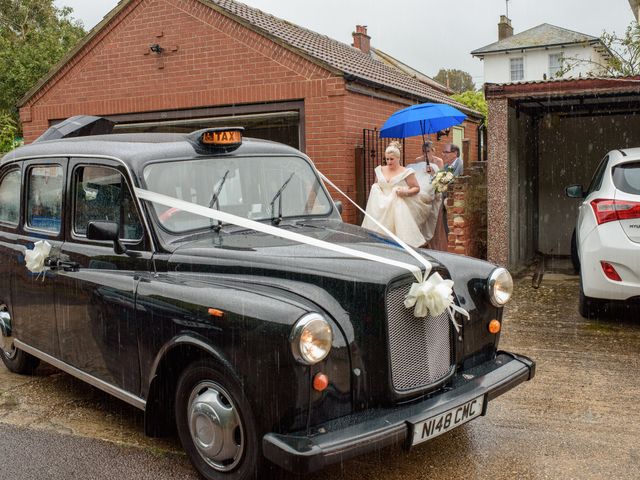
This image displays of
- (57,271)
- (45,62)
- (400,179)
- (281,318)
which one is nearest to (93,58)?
(400,179)

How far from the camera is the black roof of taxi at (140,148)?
4.45 m

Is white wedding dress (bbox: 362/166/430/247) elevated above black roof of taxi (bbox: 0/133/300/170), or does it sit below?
below

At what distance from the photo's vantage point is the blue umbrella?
9.72 m

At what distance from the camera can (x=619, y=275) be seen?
254 inches

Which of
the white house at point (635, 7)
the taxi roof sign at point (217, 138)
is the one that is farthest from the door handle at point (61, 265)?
the white house at point (635, 7)

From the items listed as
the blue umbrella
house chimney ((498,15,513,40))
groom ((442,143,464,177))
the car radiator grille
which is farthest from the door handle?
house chimney ((498,15,513,40))

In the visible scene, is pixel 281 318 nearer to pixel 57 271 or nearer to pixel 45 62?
pixel 57 271

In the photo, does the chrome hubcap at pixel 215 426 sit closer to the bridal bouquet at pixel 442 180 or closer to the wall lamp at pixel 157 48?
the bridal bouquet at pixel 442 180

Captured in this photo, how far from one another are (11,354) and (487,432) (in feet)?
13.1

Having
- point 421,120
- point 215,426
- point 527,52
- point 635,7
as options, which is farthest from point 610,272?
point 527,52

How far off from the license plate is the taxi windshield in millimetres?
Answer: 1814

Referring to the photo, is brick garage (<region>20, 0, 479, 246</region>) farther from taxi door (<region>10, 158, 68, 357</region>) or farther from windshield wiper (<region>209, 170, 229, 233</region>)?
windshield wiper (<region>209, 170, 229, 233</region>)

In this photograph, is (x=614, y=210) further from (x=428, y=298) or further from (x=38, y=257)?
(x=38, y=257)

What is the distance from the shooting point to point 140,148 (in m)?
4.53
